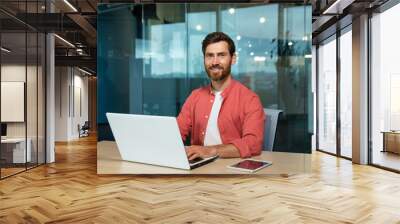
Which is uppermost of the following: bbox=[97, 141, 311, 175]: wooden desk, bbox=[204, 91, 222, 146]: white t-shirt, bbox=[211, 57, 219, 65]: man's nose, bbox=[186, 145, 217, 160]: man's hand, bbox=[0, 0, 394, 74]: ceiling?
bbox=[0, 0, 394, 74]: ceiling

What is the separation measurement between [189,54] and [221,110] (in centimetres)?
182

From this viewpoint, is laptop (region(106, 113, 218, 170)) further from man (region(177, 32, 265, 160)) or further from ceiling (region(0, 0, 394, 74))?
ceiling (region(0, 0, 394, 74))

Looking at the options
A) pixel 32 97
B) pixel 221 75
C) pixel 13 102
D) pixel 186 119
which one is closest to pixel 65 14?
pixel 32 97

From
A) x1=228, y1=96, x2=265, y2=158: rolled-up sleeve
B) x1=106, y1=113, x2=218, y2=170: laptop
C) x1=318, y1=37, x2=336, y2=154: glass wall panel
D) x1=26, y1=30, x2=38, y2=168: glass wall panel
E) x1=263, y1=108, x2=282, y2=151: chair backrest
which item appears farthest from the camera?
x1=318, y1=37, x2=336, y2=154: glass wall panel

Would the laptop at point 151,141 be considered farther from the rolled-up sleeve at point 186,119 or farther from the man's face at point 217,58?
the man's face at point 217,58

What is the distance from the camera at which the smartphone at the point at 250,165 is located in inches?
A: 63.7

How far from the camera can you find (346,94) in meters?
7.80

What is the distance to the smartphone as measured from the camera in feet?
5.31

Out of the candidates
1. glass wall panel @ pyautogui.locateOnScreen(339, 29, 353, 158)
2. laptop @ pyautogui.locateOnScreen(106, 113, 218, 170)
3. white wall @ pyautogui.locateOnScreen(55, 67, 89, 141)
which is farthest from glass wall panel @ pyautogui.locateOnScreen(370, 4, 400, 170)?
white wall @ pyautogui.locateOnScreen(55, 67, 89, 141)

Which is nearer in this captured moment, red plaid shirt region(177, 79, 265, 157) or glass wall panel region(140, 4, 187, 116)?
red plaid shirt region(177, 79, 265, 157)

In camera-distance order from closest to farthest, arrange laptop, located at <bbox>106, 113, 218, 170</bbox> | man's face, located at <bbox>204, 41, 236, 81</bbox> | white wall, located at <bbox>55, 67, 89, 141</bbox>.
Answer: laptop, located at <bbox>106, 113, 218, 170</bbox>
man's face, located at <bbox>204, 41, 236, 81</bbox>
white wall, located at <bbox>55, 67, 89, 141</bbox>

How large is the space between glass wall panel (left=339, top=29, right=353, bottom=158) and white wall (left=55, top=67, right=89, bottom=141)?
9.63 metres

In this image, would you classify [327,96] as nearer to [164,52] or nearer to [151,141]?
[164,52]

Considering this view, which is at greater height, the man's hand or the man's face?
the man's face
